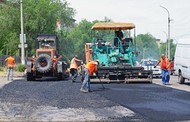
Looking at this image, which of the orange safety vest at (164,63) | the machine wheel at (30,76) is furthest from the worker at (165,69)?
the machine wheel at (30,76)

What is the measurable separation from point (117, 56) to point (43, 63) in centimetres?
467

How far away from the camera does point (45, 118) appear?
9867 millimetres

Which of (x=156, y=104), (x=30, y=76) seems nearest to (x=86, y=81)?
(x=156, y=104)

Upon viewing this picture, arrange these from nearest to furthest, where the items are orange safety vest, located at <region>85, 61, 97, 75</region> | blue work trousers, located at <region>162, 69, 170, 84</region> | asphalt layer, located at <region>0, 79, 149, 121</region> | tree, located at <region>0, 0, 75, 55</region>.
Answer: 1. asphalt layer, located at <region>0, 79, 149, 121</region>
2. orange safety vest, located at <region>85, 61, 97, 75</region>
3. blue work trousers, located at <region>162, 69, 170, 84</region>
4. tree, located at <region>0, 0, 75, 55</region>

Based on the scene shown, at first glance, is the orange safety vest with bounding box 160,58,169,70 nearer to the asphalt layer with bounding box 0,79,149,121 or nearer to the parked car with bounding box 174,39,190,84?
the parked car with bounding box 174,39,190,84

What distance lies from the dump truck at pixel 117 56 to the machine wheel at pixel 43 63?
98.5 inches

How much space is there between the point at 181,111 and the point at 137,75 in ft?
32.4

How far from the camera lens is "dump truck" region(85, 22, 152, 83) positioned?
20766 millimetres

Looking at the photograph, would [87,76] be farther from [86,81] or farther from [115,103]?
[115,103]

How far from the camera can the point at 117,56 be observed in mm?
21672

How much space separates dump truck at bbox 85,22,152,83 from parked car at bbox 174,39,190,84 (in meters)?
1.85

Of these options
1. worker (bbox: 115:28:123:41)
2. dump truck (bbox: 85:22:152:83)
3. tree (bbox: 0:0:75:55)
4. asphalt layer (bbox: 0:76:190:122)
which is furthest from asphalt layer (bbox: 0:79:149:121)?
tree (bbox: 0:0:75:55)

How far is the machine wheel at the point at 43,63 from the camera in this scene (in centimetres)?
2380

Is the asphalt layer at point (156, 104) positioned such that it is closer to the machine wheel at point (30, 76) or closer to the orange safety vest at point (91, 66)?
the orange safety vest at point (91, 66)
